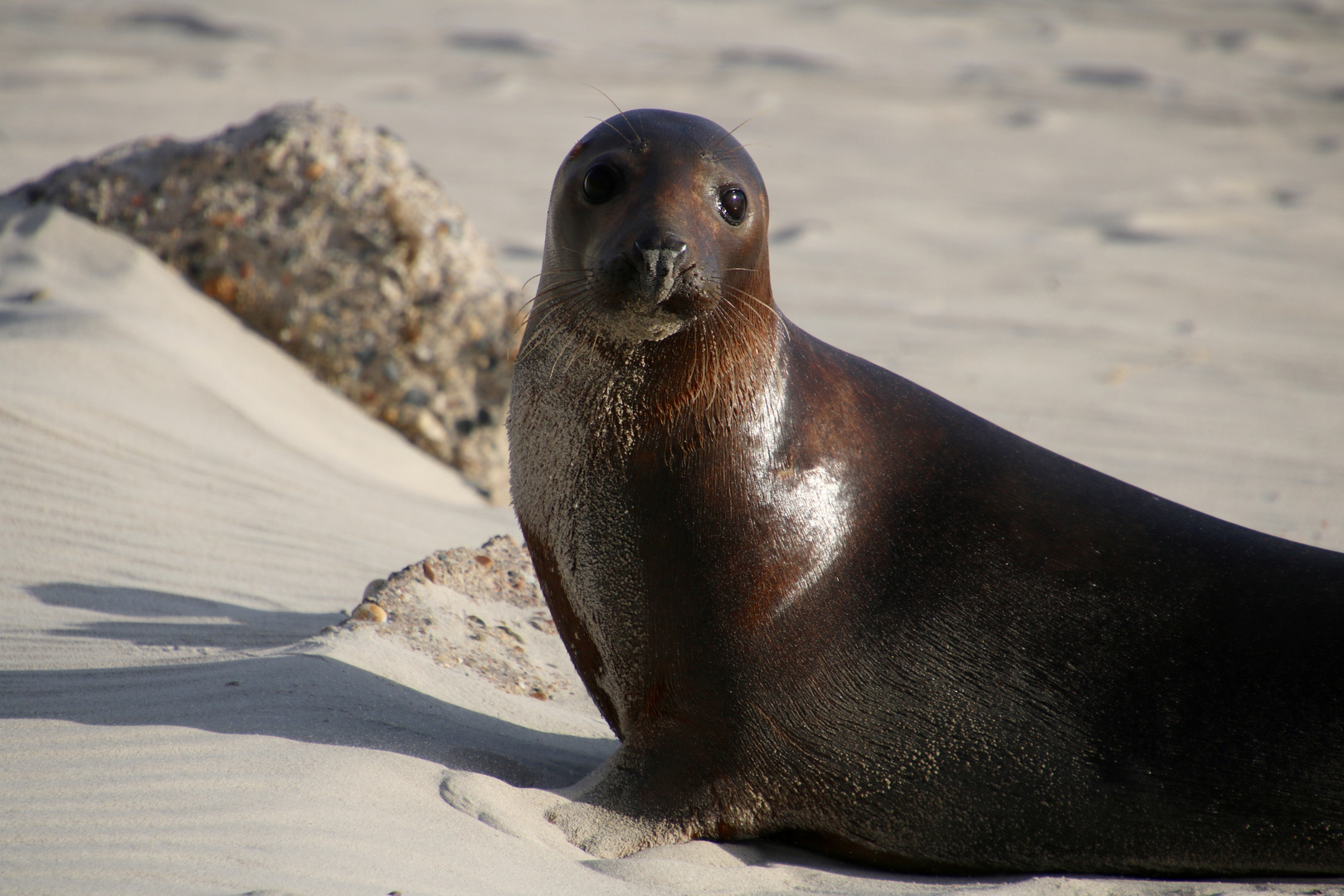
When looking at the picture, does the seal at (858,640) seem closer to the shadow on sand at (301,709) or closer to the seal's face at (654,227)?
the seal's face at (654,227)

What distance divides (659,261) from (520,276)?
6.00 meters

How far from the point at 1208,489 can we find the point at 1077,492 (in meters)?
3.62

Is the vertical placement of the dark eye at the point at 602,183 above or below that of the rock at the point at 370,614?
above

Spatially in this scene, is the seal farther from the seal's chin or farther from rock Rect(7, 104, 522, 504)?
rock Rect(7, 104, 522, 504)

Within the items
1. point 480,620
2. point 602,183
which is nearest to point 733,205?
point 602,183

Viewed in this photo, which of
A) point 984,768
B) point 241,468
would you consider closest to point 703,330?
point 984,768

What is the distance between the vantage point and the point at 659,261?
2.63 meters

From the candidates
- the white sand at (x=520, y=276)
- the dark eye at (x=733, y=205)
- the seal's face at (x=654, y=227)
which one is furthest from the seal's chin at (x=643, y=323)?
the white sand at (x=520, y=276)

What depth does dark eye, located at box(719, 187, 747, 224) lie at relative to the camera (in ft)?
9.66

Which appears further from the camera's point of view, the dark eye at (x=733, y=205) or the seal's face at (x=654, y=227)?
the dark eye at (x=733, y=205)

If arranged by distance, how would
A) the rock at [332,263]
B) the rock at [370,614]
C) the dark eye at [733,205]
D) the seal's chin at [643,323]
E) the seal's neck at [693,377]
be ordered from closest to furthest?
1. the seal's chin at [643,323]
2. the seal's neck at [693,377]
3. the dark eye at [733,205]
4. the rock at [370,614]
5. the rock at [332,263]

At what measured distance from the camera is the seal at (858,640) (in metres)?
2.80

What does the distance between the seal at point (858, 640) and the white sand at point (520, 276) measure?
0.44 ft

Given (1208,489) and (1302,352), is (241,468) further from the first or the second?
(1302,352)
